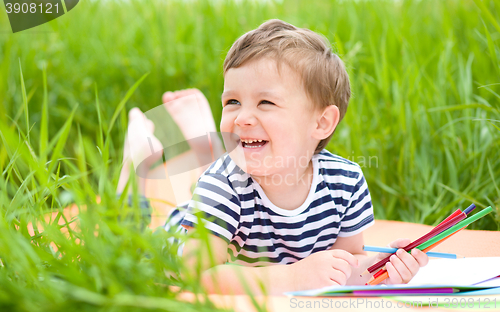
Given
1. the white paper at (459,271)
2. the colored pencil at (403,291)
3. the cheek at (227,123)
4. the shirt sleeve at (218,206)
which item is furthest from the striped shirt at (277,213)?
the colored pencil at (403,291)

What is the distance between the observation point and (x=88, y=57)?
94.4 inches

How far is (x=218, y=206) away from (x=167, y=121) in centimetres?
88

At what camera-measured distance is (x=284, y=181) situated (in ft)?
3.60

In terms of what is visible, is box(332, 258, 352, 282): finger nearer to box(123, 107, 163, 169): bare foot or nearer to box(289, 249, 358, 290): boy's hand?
box(289, 249, 358, 290): boy's hand

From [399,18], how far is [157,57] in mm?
1349

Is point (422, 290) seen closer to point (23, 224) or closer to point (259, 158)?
point (259, 158)

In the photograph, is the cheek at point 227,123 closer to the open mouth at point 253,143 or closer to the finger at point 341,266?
the open mouth at point 253,143

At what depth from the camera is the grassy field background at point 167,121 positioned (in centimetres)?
67

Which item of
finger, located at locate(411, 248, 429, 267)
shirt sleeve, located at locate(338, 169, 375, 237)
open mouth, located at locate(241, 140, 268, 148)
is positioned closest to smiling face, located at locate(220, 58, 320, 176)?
open mouth, located at locate(241, 140, 268, 148)

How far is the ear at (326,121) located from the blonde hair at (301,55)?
20mm

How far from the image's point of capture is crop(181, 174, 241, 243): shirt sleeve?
0.98 m

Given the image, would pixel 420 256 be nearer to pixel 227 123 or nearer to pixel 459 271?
pixel 459 271

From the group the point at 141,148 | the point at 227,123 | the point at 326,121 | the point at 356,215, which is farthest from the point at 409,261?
the point at 141,148

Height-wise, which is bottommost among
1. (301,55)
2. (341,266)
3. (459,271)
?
(459,271)
